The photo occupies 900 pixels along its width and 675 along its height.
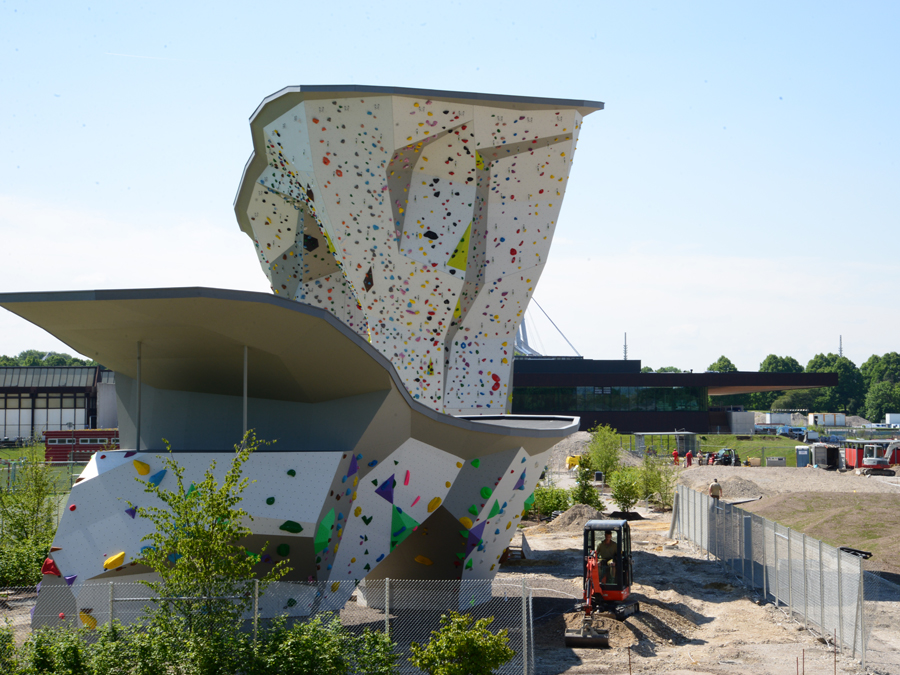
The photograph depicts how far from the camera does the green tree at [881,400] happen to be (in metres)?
140

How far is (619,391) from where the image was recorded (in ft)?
245

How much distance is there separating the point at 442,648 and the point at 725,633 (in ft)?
28.1

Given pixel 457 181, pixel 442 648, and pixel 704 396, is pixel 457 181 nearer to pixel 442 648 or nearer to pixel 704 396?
pixel 442 648

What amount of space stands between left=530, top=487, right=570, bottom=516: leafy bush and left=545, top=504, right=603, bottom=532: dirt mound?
242 centimetres

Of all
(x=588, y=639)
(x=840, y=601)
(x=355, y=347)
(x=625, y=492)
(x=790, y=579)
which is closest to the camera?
(x=355, y=347)

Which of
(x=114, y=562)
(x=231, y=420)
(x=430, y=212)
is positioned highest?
(x=430, y=212)

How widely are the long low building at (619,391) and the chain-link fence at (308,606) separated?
53.5 metres

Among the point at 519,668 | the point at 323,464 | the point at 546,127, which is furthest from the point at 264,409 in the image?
the point at 546,127

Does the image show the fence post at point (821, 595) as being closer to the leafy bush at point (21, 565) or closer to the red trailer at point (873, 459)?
the leafy bush at point (21, 565)

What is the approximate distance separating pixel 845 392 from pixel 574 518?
139 metres

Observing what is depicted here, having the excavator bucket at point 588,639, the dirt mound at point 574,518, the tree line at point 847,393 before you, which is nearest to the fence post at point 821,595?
the excavator bucket at point 588,639

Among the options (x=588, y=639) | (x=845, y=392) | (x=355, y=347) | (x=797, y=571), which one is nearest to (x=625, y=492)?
(x=797, y=571)

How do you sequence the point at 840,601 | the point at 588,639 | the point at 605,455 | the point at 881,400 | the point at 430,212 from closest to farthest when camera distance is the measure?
the point at 840,601, the point at 588,639, the point at 430,212, the point at 605,455, the point at 881,400

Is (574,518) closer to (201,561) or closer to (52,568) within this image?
(52,568)
